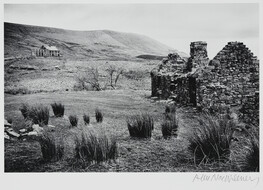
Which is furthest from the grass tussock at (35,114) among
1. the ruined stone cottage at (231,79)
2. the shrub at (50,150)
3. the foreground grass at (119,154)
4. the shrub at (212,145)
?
the ruined stone cottage at (231,79)

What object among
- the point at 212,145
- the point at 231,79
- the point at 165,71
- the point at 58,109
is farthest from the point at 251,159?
the point at 165,71

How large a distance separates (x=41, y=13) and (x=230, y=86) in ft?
18.0

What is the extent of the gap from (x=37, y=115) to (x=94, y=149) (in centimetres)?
267

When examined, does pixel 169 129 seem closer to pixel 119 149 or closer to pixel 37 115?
pixel 119 149

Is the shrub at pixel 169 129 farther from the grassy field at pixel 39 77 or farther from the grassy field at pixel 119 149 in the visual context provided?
the grassy field at pixel 39 77

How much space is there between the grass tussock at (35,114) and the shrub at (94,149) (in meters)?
2.26

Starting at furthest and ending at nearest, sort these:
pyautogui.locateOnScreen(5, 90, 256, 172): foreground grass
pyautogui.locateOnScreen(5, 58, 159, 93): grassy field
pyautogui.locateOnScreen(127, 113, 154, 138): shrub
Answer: pyautogui.locateOnScreen(5, 58, 159, 93): grassy field
pyautogui.locateOnScreen(127, 113, 154, 138): shrub
pyautogui.locateOnScreen(5, 90, 256, 172): foreground grass

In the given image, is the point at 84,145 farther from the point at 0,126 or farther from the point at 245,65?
the point at 245,65

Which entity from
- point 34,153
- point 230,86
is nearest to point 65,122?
point 34,153

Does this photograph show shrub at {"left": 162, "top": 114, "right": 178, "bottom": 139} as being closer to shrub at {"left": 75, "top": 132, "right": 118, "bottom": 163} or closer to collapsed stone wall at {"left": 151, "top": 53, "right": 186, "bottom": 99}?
shrub at {"left": 75, "top": 132, "right": 118, "bottom": 163}

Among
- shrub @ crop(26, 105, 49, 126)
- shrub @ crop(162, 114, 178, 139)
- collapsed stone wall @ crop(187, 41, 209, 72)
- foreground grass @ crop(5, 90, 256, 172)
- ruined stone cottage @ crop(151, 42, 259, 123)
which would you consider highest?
collapsed stone wall @ crop(187, 41, 209, 72)

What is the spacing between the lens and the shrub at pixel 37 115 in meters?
5.89

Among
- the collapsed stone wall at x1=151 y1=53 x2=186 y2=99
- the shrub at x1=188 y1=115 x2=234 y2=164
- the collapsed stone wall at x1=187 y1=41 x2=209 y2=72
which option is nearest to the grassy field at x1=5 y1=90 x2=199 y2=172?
the shrub at x1=188 y1=115 x2=234 y2=164

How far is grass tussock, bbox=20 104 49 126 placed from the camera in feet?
19.3
